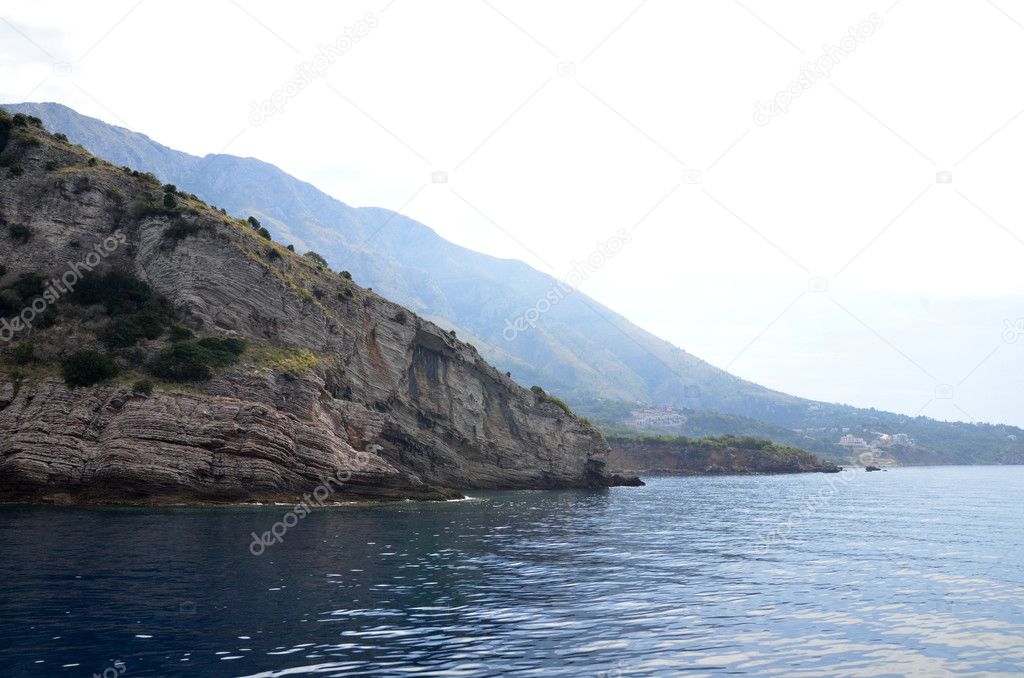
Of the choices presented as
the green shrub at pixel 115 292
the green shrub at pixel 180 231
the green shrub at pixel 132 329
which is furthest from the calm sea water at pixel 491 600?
the green shrub at pixel 180 231

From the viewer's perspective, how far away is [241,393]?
67.8 m

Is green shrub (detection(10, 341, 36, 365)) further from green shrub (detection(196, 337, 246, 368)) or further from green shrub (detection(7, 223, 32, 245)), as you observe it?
green shrub (detection(7, 223, 32, 245))

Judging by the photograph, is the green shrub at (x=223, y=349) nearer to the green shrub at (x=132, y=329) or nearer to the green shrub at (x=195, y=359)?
the green shrub at (x=195, y=359)

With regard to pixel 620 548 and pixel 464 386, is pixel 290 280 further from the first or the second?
pixel 620 548

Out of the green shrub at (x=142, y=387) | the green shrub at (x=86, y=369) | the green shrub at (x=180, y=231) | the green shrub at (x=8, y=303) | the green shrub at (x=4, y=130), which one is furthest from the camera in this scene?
the green shrub at (x=4, y=130)

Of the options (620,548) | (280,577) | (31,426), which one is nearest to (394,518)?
(620,548)

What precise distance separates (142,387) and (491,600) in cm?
4867

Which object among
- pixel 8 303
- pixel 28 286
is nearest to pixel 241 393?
pixel 8 303

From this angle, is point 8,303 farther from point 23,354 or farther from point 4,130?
point 4,130

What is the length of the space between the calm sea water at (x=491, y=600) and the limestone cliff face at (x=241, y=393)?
9.49 metres

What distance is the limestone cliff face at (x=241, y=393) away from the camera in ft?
193

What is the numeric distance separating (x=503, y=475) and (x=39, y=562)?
77.7 meters

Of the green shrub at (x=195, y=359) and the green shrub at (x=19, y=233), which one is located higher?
the green shrub at (x=19, y=233)

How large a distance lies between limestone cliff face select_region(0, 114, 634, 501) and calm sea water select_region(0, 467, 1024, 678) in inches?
374
